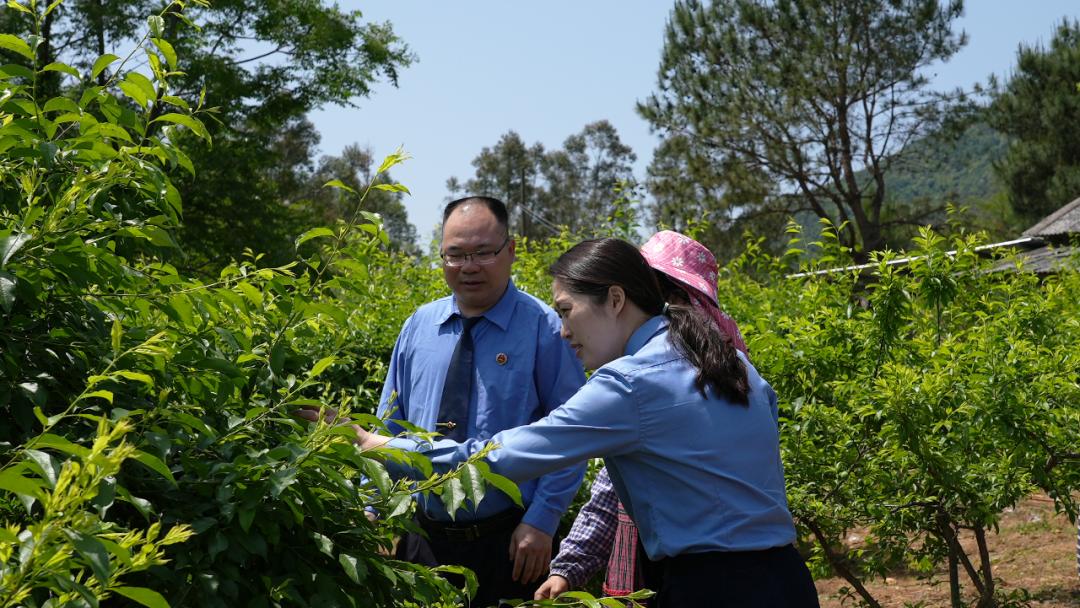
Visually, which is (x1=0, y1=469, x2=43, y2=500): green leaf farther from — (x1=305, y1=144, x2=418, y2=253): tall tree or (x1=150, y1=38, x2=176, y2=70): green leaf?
(x1=305, y1=144, x2=418, y2=253): tall tree

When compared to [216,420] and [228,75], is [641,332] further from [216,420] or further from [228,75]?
[228,75]

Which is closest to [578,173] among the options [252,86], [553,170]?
[553,170]

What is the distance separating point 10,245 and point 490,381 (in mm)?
2165

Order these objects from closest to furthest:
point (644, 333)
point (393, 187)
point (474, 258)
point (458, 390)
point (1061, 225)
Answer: point (393, 187) < point (644, 333) < point (458, 390) < point (474, 258) < point (1061, 225)

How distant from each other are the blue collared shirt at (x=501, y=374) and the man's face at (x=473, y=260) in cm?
6

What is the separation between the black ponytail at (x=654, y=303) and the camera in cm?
254

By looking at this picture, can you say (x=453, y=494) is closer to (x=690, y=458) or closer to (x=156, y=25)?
(x=690, y=458)

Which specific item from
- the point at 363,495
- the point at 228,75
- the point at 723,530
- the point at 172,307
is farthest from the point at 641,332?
the point at 228,75

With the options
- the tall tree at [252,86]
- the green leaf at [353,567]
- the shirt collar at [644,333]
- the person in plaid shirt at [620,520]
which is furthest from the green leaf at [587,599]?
the tall tree at [252,86]

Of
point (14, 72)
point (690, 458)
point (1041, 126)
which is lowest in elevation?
point (690, 458)

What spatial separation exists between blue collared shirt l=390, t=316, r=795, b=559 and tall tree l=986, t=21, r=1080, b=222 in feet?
117

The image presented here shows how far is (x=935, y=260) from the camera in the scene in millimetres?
4594

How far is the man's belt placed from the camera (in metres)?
3.51

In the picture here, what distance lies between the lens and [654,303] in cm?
282
